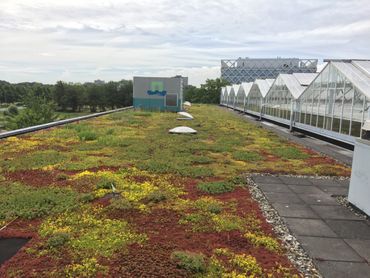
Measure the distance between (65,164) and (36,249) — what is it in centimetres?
559

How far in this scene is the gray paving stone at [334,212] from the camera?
20.1ft

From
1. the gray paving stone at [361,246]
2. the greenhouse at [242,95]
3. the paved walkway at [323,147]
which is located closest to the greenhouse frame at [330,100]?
the paved walkway at [323,147]

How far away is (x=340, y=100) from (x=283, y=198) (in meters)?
9.77

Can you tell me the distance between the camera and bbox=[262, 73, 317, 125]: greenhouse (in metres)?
22.2

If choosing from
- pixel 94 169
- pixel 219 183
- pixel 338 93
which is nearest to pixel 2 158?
pixel 94 169

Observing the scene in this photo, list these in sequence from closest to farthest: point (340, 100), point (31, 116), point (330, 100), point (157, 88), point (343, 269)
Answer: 1. point (343, 269)
2. point (340, 100)
3. point (330, 100)
4. point (31, 116)
5. point (157, 88)

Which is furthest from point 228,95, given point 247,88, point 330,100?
point 330,100

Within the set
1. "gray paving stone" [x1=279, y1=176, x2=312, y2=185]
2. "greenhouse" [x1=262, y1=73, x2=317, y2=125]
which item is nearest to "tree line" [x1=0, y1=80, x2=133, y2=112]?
"greenhouse" [x1=262, y1=73, x2=317, y2=125]

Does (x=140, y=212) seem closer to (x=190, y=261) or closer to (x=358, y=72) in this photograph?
(x=190, y=261)

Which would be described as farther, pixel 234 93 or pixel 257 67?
pixel 257 67

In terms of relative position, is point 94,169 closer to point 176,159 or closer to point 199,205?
point 176,159

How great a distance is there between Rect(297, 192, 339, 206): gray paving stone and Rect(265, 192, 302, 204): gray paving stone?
0.52 feet

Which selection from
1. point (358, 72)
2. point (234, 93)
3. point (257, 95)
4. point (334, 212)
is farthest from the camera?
point (234, 93)

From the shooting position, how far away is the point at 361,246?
495 centimetres
